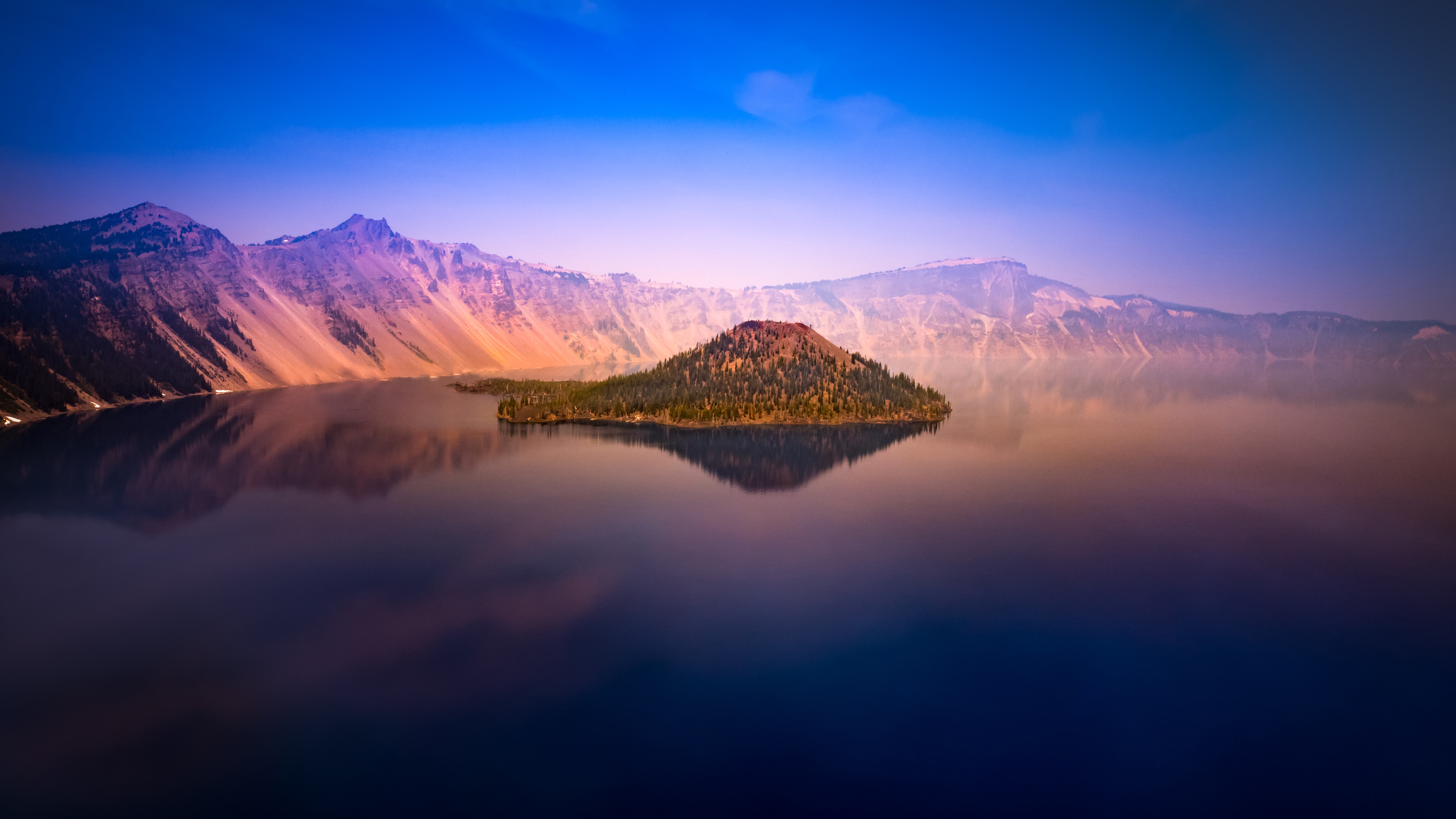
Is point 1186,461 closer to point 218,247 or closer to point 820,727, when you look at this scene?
point 820,727

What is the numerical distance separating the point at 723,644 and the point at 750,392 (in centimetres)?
6738

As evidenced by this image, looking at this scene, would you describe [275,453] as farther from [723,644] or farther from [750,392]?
[750,392]

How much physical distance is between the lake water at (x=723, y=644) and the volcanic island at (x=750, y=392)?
31.8 meters

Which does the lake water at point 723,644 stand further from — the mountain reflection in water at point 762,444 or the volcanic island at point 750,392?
the volcanic island at point 750,392

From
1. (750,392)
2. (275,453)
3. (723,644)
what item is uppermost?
(750,392)

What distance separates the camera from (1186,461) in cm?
5469

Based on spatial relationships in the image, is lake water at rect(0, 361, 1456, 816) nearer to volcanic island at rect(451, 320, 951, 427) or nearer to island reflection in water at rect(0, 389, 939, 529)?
island reflection in water at rect(0, 389, 939, 529)

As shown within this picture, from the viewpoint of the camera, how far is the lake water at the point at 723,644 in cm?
1548

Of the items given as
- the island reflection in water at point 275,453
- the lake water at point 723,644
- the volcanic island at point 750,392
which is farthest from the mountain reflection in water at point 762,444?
the volcanic island at point 750,392

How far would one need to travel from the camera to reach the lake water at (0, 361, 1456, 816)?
15.5 meters

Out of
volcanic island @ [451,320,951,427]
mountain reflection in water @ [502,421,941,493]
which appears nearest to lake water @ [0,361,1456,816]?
mountain reflection in water @ [502,421,941,493]

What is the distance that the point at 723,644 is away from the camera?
22.0m

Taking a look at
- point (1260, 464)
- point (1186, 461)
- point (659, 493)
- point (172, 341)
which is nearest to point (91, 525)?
point (659, 493)

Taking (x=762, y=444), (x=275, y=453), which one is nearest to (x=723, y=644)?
(x=762, y=444)
